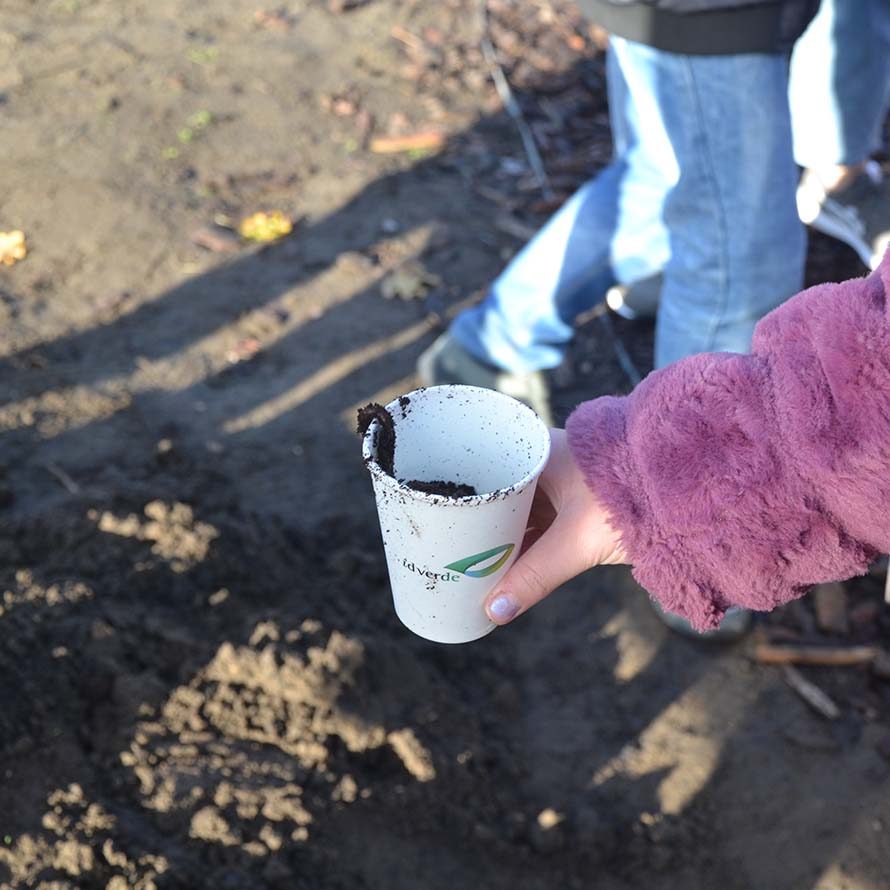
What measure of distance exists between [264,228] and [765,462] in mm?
3890

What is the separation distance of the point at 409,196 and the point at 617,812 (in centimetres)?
341

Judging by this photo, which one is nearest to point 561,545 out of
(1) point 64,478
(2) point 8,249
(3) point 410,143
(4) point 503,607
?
(4) point 503,607

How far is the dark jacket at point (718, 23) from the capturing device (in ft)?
8.88

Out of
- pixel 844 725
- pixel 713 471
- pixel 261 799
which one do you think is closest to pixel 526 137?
pixel 844 725

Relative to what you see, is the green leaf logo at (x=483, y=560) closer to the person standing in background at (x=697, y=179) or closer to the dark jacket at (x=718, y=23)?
the person standing in background at (x=697, y=179)

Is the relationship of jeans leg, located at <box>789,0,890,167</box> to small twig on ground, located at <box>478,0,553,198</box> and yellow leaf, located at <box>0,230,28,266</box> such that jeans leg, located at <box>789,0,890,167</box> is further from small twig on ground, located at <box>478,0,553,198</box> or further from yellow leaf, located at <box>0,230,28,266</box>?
yellow leaf, located at <box>0,230,28,266</box>

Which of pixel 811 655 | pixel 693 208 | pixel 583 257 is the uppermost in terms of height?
pixel 693 208

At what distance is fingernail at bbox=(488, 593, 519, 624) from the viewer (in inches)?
70.3

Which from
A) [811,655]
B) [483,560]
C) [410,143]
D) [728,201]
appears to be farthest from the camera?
[410,143]

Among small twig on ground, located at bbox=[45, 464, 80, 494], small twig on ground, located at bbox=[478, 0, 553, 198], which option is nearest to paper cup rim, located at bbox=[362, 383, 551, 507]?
small twig on ground, located at bbox=[45, 464, 80, 494]

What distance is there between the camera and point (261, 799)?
8.74ft

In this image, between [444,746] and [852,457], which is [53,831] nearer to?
[444,746]

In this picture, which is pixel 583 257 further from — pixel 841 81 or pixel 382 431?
pixel 382 431

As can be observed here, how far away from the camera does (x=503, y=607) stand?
5.86ft
